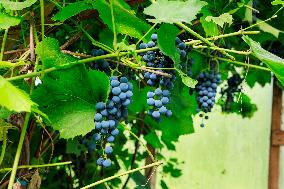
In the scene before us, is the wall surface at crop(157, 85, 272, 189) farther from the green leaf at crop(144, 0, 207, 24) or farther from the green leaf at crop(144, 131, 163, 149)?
the green leaf at crop(144, 0, 207, 24)

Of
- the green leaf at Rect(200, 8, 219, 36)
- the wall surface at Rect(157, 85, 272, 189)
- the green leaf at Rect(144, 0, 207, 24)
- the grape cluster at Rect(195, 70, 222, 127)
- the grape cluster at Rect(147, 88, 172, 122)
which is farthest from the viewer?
the wall surface at Rect(157, 85, 272, 189)

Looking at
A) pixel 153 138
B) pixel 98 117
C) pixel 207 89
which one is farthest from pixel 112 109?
pixel 153 138

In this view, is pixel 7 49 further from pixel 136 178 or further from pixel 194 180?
pixel 194 180

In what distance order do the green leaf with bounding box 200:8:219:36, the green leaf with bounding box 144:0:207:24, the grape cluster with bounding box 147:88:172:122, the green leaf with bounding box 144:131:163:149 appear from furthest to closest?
the green leaf with bounding box 144:131:163:149, the green leaf with bounding box 200:8:219:36, the grape cluster with bounding box 147:88:172:122, the green leaf with bounding box 144:0:207:24

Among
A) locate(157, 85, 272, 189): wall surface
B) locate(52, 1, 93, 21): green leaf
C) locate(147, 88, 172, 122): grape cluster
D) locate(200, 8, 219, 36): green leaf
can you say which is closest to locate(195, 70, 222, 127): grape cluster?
locate(200, 8, 219, 36): green leaf

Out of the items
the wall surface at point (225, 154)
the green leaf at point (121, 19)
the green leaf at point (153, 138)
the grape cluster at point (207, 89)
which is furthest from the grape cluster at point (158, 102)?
the wall surface at point (225, 154)

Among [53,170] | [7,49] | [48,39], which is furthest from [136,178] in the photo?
[48,39]
